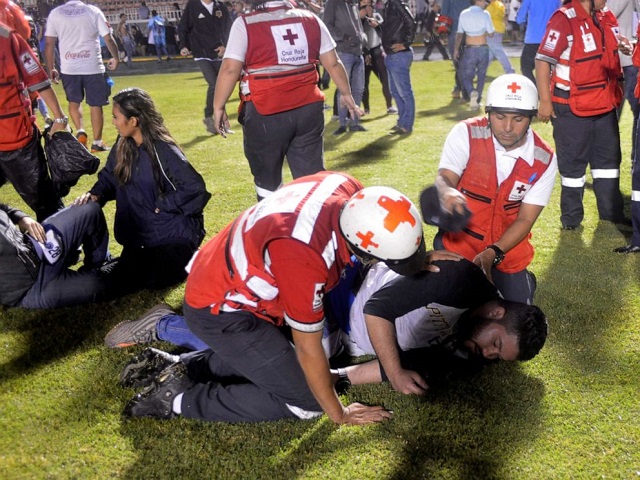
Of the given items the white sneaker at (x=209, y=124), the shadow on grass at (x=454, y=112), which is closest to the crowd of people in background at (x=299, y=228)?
the white sneaker at (x=209, y=124)

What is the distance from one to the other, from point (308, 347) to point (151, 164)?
219cm

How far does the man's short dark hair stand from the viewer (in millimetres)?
2920

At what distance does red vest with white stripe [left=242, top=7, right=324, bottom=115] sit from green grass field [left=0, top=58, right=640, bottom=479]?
148 cm

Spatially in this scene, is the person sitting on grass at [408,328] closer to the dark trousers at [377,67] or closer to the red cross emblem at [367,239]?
the red cross emblem at [367,239]

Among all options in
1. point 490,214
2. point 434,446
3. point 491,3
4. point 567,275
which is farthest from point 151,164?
point 491,3

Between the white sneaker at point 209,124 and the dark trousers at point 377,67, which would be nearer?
the white sneaker at point 209,124

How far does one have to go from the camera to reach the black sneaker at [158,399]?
2.92 m

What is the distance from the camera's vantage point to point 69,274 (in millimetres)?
3949

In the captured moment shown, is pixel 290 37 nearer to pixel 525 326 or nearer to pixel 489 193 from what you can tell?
pixel 489 193

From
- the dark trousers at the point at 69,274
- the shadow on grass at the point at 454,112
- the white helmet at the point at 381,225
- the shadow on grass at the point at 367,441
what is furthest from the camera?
the shadow on grass at the point at 454,112

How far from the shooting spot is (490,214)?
11.9 feet

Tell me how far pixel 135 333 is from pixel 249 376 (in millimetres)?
968

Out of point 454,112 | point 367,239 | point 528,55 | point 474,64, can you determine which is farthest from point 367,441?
point 474,64

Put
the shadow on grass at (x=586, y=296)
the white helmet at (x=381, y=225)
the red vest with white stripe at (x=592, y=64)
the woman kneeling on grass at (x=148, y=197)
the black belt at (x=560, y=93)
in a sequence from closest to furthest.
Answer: the white helmet at (x=381, y=225)
the shadow on grass at (x=586, y=296)
the woman kneeling on grass at (x=148, y=197)
the red vest with white stripe at (x=592, y=64)
the black belt at (x=560, y=93)
